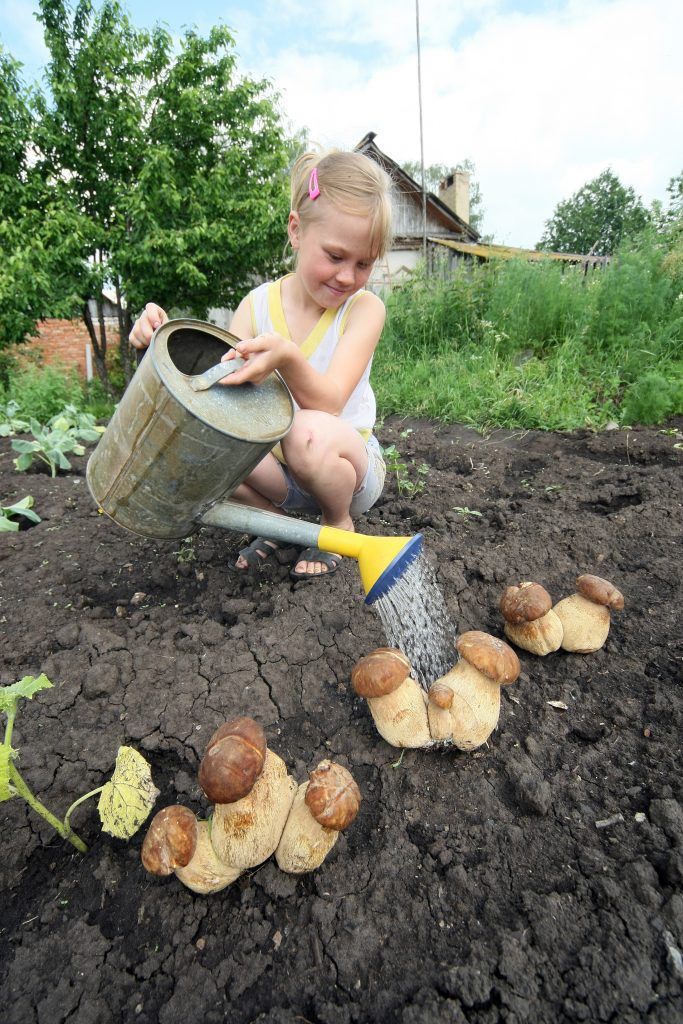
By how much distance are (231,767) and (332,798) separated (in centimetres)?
18

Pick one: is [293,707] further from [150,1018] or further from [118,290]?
[118,290]

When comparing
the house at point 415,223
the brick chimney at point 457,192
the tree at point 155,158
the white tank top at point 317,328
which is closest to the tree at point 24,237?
the tree at point 155,158

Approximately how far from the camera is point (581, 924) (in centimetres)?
92

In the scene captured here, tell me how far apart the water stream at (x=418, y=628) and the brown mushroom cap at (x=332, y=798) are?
1.53ft

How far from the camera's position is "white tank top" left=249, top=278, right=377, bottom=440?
1.97 m

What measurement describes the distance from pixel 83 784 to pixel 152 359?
3.12 feet

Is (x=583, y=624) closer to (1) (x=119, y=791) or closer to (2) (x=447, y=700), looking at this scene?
(2) (x=447, y=700)

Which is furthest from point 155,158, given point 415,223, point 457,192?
point 457,192

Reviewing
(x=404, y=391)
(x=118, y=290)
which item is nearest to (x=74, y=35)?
(x=118, y=290)

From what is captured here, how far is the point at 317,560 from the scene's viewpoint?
192cm

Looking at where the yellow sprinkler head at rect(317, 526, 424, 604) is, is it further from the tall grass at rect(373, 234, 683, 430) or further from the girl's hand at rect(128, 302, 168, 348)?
the tall grass at rect(373, 234, 683, 430)

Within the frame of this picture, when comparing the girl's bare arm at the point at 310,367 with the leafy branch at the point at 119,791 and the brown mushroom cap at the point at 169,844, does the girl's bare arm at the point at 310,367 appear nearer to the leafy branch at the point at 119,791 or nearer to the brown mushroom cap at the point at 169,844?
the leafy branch at the point at 119,791

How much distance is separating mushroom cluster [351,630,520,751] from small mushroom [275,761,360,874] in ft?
0.66

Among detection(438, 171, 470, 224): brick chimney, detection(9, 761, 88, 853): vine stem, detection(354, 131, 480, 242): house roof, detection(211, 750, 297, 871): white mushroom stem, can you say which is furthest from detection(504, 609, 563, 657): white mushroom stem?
detection(438, 171, 470, 224): brick chimney
